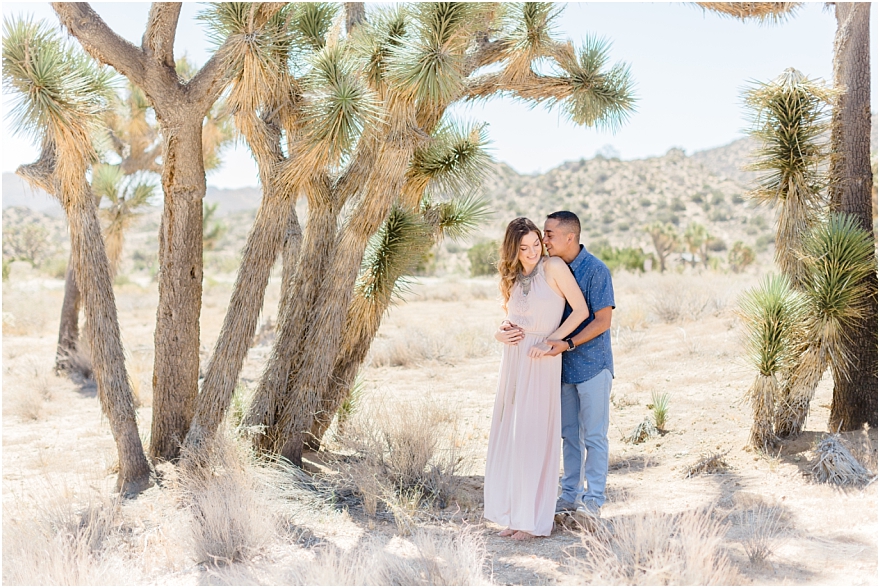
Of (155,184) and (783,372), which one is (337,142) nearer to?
(783,372)

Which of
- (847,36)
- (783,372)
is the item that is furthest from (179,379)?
(847,36)

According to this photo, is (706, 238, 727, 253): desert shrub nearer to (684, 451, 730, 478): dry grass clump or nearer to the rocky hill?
the rocky hill

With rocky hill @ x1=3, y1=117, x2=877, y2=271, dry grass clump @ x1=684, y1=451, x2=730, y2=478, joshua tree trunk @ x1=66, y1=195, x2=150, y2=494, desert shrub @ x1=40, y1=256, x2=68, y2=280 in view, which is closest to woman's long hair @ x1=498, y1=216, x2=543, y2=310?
dry grass clump @ x1=684, y1=451, x2=730, y2=478

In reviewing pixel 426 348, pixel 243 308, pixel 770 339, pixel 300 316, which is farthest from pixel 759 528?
pixel 426 348

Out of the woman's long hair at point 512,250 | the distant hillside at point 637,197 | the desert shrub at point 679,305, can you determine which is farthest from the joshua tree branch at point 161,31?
the distant hillside at point 637,197

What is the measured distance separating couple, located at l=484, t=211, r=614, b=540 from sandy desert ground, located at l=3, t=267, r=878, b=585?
25cm

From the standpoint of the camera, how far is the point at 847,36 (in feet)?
19.0

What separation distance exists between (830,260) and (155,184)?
9.89m

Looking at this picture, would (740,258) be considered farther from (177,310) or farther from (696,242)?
(177,310)

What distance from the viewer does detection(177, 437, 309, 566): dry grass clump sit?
4035 millimetres

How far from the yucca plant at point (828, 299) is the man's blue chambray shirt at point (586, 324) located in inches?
79.8

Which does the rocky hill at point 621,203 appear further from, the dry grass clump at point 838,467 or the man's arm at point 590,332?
the man's arm at point 590,332

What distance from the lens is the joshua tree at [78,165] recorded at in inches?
199

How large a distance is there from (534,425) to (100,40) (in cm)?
413
